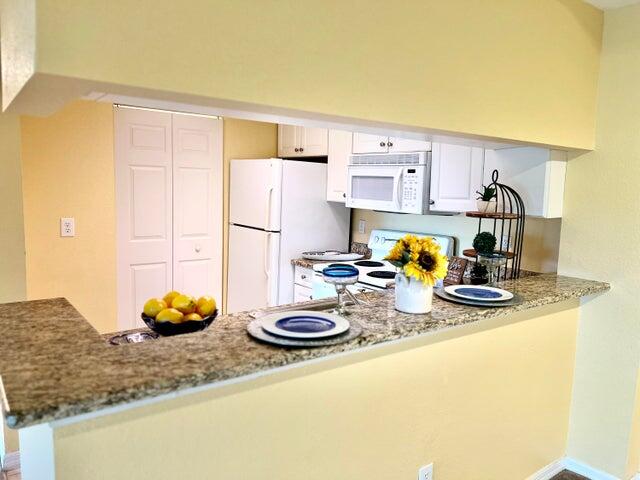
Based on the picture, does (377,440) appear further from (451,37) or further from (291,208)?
(291,208)

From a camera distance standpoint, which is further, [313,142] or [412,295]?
[313,142]

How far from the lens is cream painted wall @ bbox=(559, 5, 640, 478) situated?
2.27 m

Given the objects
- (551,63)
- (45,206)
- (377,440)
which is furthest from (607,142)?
(45,206)

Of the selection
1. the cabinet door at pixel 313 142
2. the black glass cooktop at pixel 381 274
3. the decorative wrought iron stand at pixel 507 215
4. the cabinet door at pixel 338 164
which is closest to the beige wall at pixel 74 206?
the cabinet door at pixel 313 142

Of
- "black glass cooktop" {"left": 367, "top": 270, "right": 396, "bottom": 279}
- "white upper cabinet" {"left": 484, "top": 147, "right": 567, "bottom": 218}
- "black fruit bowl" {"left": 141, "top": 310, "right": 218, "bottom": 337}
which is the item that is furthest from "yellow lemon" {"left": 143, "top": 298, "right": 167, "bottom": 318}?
"white upper cabinet" {"left": 484, "top": 147, "right": 567, "bottom": 218}

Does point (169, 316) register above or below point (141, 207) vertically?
below

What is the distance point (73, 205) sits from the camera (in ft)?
11.1

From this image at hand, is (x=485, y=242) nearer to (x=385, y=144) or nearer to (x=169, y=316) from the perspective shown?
(x=385, y=144)

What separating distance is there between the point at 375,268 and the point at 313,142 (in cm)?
125

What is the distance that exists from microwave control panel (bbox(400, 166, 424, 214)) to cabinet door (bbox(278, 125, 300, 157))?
→ 1.34 m

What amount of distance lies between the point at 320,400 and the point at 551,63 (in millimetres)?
1658

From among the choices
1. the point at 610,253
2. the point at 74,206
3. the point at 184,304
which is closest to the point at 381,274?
the point at 610,253

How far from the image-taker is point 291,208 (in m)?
3.76

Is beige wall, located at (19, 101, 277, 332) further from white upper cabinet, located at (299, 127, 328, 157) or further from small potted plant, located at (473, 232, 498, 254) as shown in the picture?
small potted plant, located at (473, 232, 498, 254)
